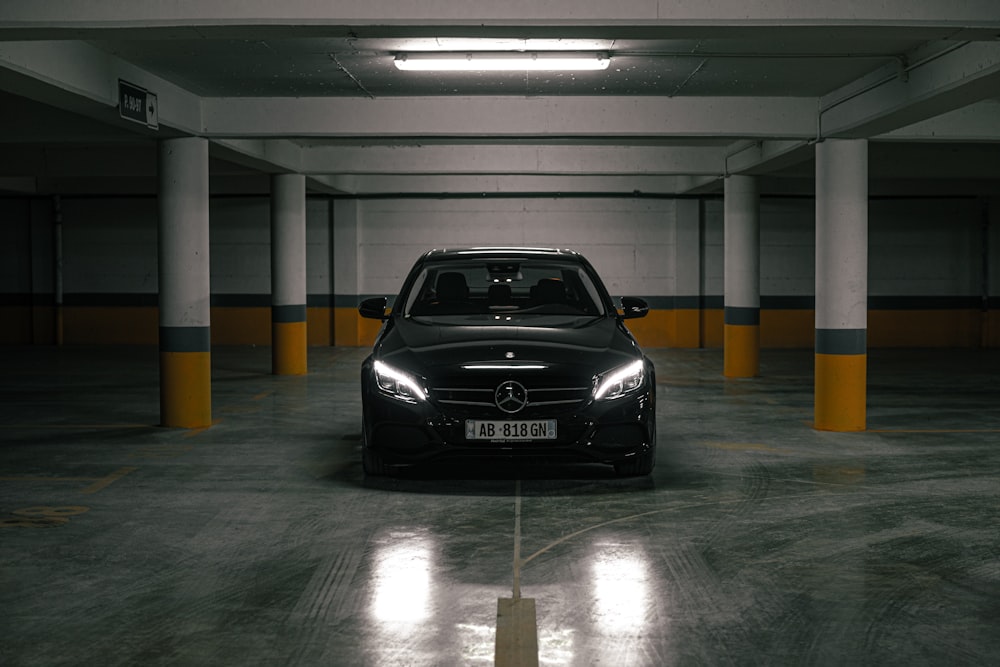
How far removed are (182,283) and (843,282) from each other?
613 cm

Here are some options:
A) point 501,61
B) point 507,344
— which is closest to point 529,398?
point 507,344

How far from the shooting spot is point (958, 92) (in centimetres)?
827

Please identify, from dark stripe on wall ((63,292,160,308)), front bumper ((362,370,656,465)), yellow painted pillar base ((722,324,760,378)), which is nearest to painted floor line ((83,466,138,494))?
front bumper ((362,370,656,465))

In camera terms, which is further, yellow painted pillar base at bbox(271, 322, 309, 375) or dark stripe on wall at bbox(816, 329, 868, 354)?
yellow painted pillar base at bbox(271, 322, 309, 375)

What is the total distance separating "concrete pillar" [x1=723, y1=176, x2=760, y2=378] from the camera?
16.4 meters

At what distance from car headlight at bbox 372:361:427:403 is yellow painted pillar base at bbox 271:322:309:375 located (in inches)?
400

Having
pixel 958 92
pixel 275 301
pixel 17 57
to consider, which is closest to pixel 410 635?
pixel 17 57

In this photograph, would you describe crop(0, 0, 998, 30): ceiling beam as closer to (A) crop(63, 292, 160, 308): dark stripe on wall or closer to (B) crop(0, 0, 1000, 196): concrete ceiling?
(B) crop(0, 0, 1000, 196): concrete ceiling

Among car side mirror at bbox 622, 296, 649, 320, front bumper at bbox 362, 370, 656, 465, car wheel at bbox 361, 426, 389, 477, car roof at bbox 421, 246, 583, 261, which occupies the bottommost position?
car wheel at bbox 361, 426, 389, 477

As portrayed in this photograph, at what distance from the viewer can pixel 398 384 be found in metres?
6.93

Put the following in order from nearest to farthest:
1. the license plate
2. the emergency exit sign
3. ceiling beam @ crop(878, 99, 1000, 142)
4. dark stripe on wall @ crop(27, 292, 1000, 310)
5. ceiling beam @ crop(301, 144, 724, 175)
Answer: the license plate
the emergency exit sign
ceiling beam @ crop(878, 99, 1000, 142)
ceiling beam @ crop(301, 144, 724, 175)
dark stripe on wall @ crop(27, 292, 1000, 310)

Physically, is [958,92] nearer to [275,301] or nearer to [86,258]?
[275,301]

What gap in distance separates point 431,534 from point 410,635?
1752 millimetres

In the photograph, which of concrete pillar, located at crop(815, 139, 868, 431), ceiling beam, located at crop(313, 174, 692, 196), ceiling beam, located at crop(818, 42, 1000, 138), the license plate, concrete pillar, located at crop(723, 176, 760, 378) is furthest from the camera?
ceiling beam, located at crop(313, 174, 692, 196)
